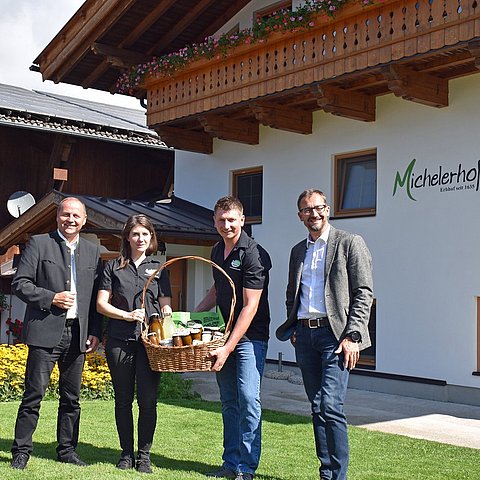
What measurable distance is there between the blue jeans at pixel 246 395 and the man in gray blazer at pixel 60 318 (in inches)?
47.2

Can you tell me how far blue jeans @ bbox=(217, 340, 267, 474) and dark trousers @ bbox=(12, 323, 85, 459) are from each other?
122 cm

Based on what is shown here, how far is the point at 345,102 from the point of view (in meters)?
12.3

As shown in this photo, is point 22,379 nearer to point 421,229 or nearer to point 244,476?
point 244,476

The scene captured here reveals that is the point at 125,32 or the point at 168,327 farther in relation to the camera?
the point at 125,32

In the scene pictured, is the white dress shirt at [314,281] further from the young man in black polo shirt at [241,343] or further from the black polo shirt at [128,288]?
the black polo shirt at [128,288]

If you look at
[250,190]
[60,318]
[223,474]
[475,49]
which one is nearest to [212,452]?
[223,474]

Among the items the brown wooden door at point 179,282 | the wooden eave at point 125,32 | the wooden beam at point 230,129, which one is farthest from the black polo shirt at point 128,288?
the brown wooden door at point 179,282

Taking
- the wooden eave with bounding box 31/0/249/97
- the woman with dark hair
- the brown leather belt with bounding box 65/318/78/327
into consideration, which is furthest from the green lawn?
the wooden eave with bounding box 31/0/249/97

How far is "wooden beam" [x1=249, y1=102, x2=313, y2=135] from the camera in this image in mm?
13195

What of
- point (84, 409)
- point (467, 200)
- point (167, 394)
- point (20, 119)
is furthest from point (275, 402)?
point (20, 119)

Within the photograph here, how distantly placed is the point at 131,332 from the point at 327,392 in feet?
5.30

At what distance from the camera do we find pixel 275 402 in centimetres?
1069

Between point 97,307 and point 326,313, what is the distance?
1.82m

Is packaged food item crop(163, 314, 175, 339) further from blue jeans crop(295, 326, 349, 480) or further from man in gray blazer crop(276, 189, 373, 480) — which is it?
blue jeans crop(295, 326, 349, 480)
